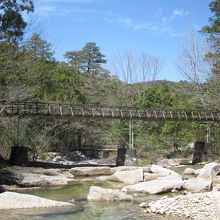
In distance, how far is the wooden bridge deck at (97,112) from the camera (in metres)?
28.2

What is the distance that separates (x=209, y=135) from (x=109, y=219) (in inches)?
1274

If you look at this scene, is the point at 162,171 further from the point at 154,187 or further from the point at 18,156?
the point at 18,156

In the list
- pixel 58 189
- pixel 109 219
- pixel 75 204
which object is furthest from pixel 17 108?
pixel 109 219

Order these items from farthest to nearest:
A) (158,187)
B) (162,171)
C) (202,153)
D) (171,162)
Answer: (202,153)
(171,162)
(162,171)
(158,187)

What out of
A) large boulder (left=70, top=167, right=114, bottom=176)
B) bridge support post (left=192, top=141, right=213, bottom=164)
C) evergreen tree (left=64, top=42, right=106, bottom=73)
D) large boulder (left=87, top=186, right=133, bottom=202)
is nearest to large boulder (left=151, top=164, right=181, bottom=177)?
large boulder (left=70, top=167, right=114, bottom=176)

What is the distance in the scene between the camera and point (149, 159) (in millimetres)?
39219

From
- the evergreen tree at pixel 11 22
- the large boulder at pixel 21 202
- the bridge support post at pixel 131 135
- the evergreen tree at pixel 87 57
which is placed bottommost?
the large boulder at pixel 21 202

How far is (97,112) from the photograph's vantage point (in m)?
34.7

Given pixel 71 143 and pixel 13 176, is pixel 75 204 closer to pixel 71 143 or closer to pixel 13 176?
pixel 13 176

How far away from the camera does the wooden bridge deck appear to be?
28.2m

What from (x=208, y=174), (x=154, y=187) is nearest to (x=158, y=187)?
(x=154, y=187)

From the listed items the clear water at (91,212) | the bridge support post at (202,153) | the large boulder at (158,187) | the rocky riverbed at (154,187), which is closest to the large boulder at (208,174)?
the rocky riverbed at (154,187)

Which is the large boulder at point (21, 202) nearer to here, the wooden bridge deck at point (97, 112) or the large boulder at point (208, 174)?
the large boulder at point (208, 174)

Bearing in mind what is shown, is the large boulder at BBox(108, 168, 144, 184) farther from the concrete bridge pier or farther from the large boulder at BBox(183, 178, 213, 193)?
the concrete bridge pier
